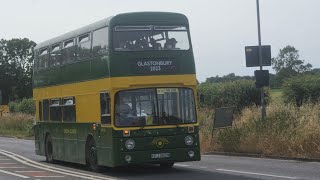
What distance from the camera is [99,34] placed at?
57.3 ft

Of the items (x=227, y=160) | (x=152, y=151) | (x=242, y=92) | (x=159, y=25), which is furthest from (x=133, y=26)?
(x=242, y=92)

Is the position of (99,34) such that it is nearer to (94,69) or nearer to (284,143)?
(94,69)

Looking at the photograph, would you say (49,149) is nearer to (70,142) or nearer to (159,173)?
(70,142)

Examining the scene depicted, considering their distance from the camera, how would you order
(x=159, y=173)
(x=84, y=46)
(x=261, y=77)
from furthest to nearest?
(x=261, y=77) < (x=84, y=46) < (x=159, y=173)

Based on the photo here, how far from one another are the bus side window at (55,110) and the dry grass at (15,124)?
3363cm

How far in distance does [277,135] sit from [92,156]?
291 inches

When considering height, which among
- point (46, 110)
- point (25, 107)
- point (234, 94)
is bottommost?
point (46, 110)

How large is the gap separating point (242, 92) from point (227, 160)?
21260 mm

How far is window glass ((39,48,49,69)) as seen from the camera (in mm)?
22312

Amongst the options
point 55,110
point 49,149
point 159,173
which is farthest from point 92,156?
point 49,149

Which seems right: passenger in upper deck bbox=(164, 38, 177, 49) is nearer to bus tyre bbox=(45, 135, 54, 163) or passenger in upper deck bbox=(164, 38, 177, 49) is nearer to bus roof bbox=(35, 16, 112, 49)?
bus roof bbox=(35, 16, 112, 49)

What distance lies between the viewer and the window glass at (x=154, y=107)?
54.0 feet

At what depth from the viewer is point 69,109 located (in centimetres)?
1997

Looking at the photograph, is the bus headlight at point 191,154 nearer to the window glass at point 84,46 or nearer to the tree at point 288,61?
the window glass at point 84,46
